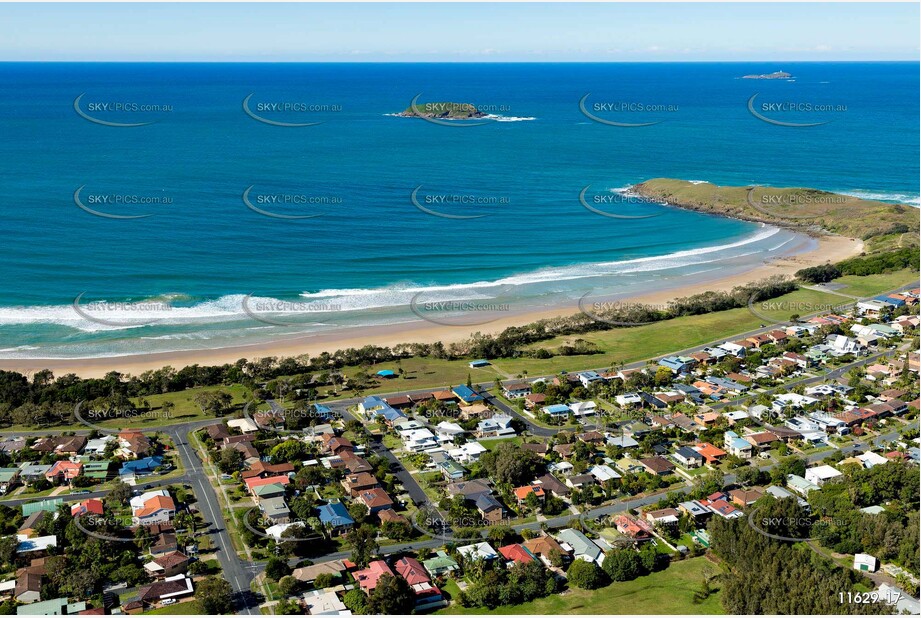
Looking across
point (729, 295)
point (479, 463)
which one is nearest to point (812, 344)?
point (729, 295)

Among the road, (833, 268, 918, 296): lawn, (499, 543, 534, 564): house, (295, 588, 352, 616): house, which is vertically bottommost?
the road

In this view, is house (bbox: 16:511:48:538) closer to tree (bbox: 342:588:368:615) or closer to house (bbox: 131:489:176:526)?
house (bbox: 131:489:176:526)

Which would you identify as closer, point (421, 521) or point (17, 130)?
point (421, 521)

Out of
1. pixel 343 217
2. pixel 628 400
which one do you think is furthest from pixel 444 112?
pixel 628 400

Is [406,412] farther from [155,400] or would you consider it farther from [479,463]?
[155,400]

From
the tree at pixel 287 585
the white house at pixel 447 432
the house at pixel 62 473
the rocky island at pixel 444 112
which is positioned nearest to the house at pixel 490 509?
the white house at pixel 447 432

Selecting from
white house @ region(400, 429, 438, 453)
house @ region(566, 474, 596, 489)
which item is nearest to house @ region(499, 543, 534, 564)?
house @ region(566, 474, 596, 489)
